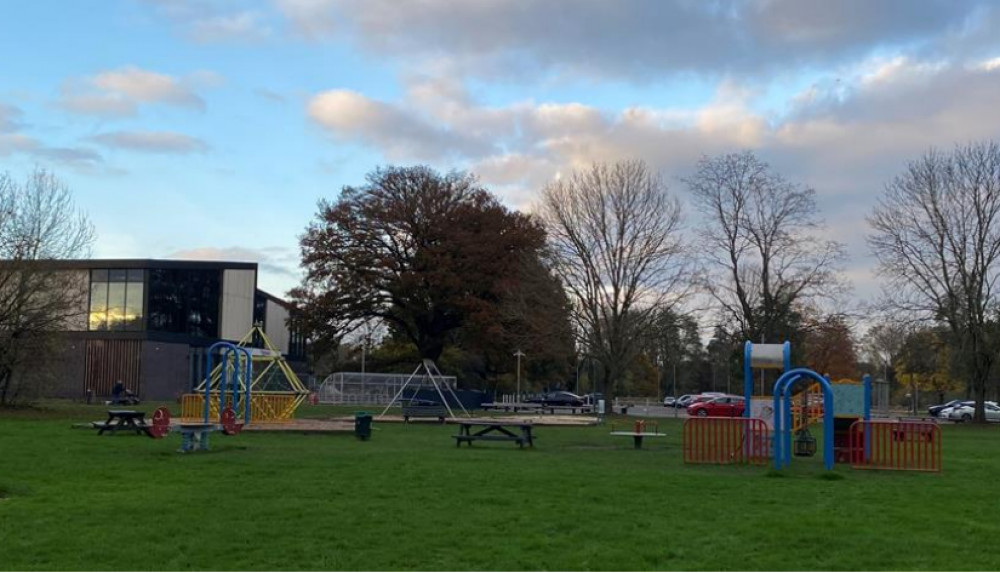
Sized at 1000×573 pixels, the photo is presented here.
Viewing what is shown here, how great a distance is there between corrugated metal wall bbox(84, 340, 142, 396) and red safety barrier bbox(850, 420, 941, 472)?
4760cm

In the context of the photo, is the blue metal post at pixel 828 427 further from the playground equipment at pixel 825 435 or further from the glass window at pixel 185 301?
the glass window at pixel 185 301

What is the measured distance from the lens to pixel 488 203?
211 ft

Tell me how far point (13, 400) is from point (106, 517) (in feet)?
99.8

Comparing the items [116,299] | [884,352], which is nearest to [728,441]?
[116,299]

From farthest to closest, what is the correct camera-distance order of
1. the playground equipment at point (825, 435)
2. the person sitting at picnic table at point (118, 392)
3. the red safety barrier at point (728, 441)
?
the person sitting at picnic table at point (118, 392) → the red safety barrier at point (728, 441) → the playground equipment at point (825, 435)

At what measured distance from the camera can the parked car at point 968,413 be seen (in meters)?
54.7

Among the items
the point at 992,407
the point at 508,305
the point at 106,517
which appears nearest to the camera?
the point at 106,517

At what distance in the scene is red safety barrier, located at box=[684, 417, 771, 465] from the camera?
1981cm

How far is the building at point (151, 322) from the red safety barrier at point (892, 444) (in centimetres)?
4505

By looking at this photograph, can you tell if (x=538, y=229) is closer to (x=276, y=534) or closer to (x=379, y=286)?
(x=379, y=286)

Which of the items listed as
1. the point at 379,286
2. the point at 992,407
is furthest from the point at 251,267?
the point at 992,407

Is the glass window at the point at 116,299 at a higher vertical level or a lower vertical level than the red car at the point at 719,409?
higher

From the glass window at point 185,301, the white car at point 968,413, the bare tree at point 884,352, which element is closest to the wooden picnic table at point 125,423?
the glass window at point 185,301

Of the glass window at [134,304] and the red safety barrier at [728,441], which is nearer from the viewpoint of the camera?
the red safety barrier at [728,441]
